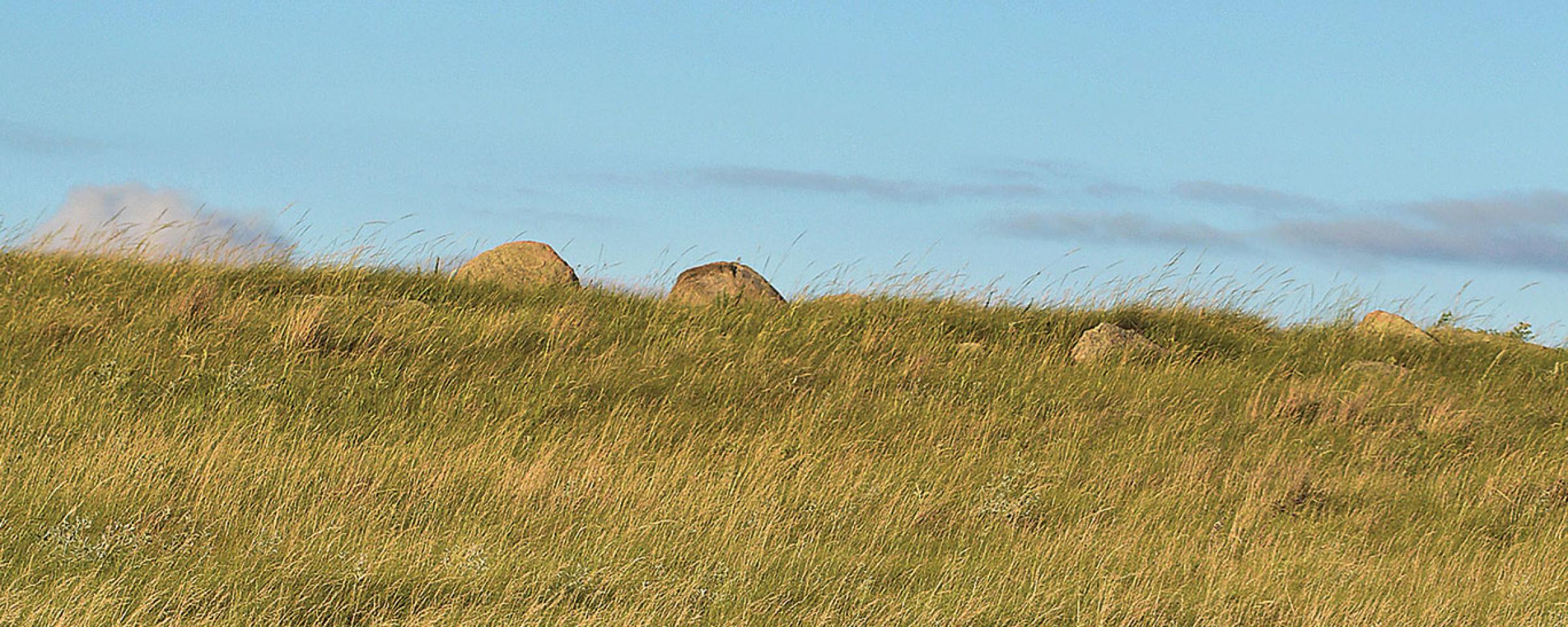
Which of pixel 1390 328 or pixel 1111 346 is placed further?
pixel 1390 328

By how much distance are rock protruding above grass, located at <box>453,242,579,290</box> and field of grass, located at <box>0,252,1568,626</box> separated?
1.51 feet

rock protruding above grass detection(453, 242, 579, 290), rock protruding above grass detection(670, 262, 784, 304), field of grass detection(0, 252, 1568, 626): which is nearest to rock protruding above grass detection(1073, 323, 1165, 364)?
field of grass detection(0, 252, 1568, 626)

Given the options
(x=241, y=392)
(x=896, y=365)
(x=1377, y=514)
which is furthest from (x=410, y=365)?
(x=1377, y=514)

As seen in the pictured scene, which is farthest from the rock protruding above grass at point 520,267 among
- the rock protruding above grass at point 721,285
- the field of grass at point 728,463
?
the rock protruding above grass at point 721,285

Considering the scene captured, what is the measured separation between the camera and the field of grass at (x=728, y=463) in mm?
6324

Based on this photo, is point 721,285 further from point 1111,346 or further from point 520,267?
point 1111,346

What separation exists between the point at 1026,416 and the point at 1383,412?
12.1ft

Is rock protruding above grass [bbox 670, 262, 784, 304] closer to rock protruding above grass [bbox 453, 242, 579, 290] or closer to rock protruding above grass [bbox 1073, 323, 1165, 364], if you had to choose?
rock protruding above grass [bbox 453, 242, 579, 290]

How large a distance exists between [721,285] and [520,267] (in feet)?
7.17

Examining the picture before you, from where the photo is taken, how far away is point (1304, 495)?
10.0m

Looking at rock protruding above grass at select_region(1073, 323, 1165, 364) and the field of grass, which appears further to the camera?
rock protruding above grass at select_region(1073, 323, 1165, 364)

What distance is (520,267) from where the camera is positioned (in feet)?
47.7

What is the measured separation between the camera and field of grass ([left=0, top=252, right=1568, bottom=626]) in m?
6.32

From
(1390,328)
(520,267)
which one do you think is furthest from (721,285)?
(1390,328)
